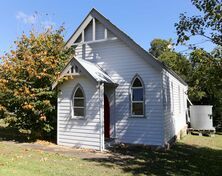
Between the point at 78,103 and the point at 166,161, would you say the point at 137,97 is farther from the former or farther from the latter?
the point at 166,161

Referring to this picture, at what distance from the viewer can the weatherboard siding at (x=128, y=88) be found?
527 inches

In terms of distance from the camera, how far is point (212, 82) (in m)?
11.3

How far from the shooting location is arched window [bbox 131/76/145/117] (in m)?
13.9

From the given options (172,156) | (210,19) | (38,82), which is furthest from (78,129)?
(210,19)

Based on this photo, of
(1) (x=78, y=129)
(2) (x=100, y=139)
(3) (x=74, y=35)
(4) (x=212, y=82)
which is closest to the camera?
(4) (x=212, y=82)

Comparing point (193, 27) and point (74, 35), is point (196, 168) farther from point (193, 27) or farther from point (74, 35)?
point (74, 35)

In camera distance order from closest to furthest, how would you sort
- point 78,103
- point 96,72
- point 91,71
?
point 91,71
point 96,72
point 78,103

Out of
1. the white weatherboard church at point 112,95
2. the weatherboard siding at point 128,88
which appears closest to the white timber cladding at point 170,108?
the white weatherboard church at point 112,95

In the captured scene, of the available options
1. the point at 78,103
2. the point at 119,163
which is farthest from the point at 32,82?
the point at 119,163

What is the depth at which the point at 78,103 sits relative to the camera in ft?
45.4

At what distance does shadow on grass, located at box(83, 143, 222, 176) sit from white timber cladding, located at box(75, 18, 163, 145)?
793mm

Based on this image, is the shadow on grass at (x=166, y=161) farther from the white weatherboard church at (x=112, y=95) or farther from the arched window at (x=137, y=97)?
the arched window at (x=137, y=97)

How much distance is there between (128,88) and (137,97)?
0.68 meters

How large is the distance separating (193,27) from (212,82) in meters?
2.49
